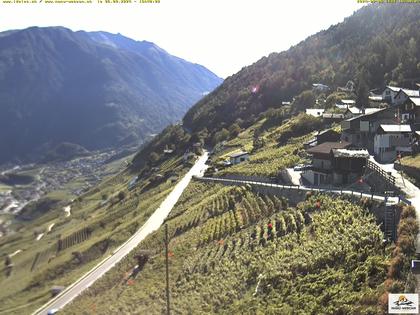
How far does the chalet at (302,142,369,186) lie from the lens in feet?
170

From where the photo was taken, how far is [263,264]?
36.9m

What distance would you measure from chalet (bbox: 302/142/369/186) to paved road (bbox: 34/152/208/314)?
93.5 ft

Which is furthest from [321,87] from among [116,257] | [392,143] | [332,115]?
[116,257]

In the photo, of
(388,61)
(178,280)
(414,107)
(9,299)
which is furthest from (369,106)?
(9,299)

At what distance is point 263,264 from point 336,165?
70.0ft

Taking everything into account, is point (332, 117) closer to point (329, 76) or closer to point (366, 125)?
point (366, 125)

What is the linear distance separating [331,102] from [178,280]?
9042 cm

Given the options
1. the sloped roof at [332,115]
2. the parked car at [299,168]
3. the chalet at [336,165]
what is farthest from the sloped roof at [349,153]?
the sloped roof at [332,115]

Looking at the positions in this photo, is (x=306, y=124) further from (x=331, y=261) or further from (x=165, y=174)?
(x=331, y=261)

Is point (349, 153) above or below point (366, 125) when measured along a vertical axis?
below

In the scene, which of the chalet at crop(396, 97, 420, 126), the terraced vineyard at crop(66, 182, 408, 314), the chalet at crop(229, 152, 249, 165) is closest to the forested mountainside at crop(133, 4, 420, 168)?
the chalet at crop(396, 97, 420, 126)

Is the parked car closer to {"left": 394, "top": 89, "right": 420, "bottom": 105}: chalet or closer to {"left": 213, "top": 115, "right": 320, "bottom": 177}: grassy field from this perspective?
{"left": 213, "top": 115, "right": 320, "bottom": 177}: grassy field

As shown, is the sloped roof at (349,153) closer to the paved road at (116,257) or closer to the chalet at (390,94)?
the paved road at (116,257)

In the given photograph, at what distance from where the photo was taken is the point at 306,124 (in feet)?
343
